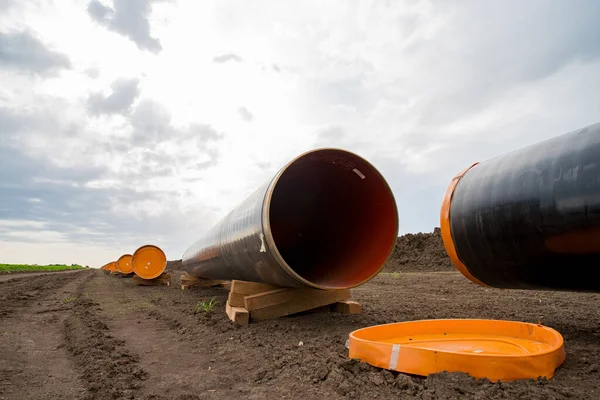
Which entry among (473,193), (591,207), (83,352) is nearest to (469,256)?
(473,193)

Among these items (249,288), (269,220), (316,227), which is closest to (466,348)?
(269,220)

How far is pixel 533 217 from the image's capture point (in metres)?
2.89

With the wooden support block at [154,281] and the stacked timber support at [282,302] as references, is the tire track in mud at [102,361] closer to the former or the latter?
the stacked timber support at [282,302]

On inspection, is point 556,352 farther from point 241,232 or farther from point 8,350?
point 8,350

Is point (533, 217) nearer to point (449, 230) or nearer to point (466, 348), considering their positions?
point (449, 230)

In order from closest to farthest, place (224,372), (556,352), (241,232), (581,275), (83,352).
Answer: (556,352) < (581,275) < (224,372) < (83,352) < (241,232)

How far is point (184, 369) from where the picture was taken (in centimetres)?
329

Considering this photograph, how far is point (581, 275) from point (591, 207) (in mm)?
575

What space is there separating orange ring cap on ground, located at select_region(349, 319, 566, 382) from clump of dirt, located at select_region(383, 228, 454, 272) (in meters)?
11.9

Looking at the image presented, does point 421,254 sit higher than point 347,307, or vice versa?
point 421,254

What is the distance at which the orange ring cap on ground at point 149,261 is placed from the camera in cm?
1231

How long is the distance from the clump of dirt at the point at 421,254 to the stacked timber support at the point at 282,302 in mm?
10721

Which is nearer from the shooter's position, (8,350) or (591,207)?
(591,207)

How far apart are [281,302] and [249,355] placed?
128 cm
